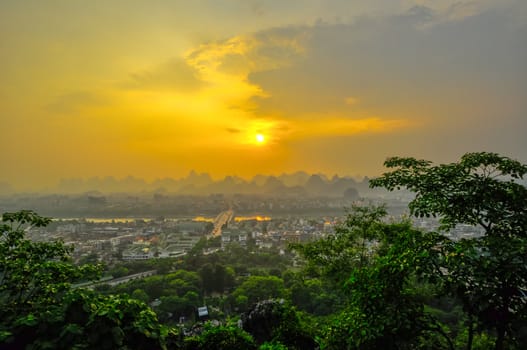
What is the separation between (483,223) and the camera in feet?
8.96

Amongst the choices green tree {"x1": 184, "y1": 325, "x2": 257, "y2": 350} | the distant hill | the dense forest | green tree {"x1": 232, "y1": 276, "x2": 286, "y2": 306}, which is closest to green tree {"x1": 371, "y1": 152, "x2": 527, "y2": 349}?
the dense forest

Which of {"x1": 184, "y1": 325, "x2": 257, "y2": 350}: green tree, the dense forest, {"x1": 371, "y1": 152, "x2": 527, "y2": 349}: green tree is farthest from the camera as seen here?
{"x1": 184, "y1": 325, "x2": 257, "y2": 350}: green tree

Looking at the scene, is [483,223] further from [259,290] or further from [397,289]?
[259,290]

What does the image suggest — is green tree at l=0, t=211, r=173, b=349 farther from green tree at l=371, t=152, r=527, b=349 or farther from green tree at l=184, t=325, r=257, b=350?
green tree at l=371, t=152, r=527, b=349

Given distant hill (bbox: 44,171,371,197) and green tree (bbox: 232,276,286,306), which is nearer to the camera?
green tree (bbox: 232,276,286,306)

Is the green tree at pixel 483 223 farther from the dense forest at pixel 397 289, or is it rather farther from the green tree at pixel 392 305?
the green tree at pixel 392 305

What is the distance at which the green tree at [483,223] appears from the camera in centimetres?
211

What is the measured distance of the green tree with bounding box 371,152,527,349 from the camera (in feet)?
6.91

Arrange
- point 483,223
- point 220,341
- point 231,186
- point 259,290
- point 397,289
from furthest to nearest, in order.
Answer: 1. point 231,186
2. point 259,290
3. point 220,341
4. point 483,223
5. point 397,289

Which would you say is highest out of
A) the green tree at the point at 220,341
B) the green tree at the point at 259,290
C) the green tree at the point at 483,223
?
the green tree at the point at 483,223

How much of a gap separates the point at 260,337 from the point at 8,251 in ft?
14.2

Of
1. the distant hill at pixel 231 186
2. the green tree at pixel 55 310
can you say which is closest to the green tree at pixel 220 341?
the green tree at pixel 55 310

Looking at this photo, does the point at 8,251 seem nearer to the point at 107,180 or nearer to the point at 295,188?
the point at 295,188

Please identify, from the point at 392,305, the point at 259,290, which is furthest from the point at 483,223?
the point at 259,290
